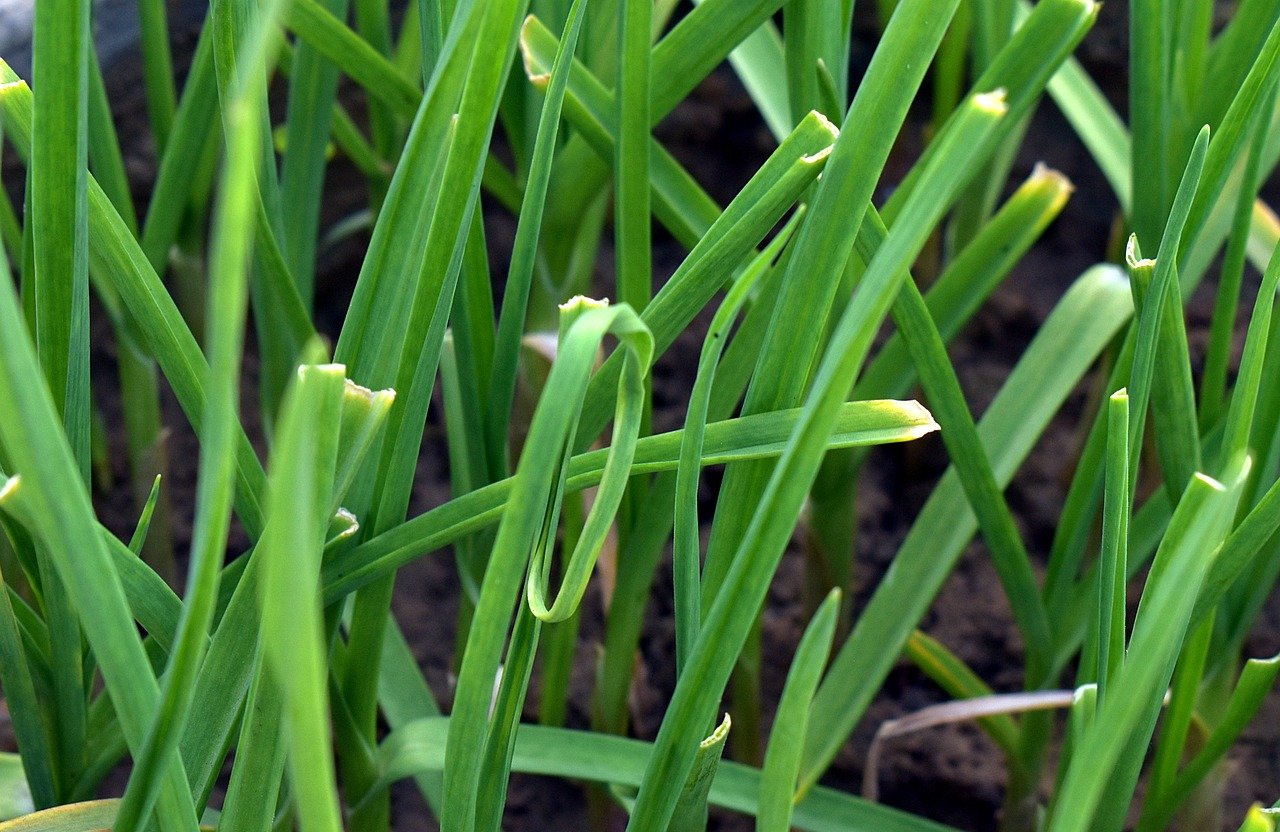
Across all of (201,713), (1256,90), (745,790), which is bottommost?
(745,790)

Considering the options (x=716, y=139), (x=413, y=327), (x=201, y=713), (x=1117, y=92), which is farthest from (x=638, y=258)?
(x=1117, y=92)

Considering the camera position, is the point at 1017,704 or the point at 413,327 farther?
the point at 1017,704

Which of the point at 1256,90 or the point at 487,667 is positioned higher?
the point at 1256,90

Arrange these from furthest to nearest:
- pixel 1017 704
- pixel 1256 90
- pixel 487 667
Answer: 1. pixel 1017 704
2. pixel 1256 90
3. pixel 487 667

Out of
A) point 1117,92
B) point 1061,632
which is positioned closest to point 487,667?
point 1061,632

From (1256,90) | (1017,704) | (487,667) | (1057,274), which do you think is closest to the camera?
(487,667)

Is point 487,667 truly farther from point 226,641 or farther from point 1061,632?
point 1061,632

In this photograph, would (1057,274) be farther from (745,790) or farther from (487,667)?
(487,667)
